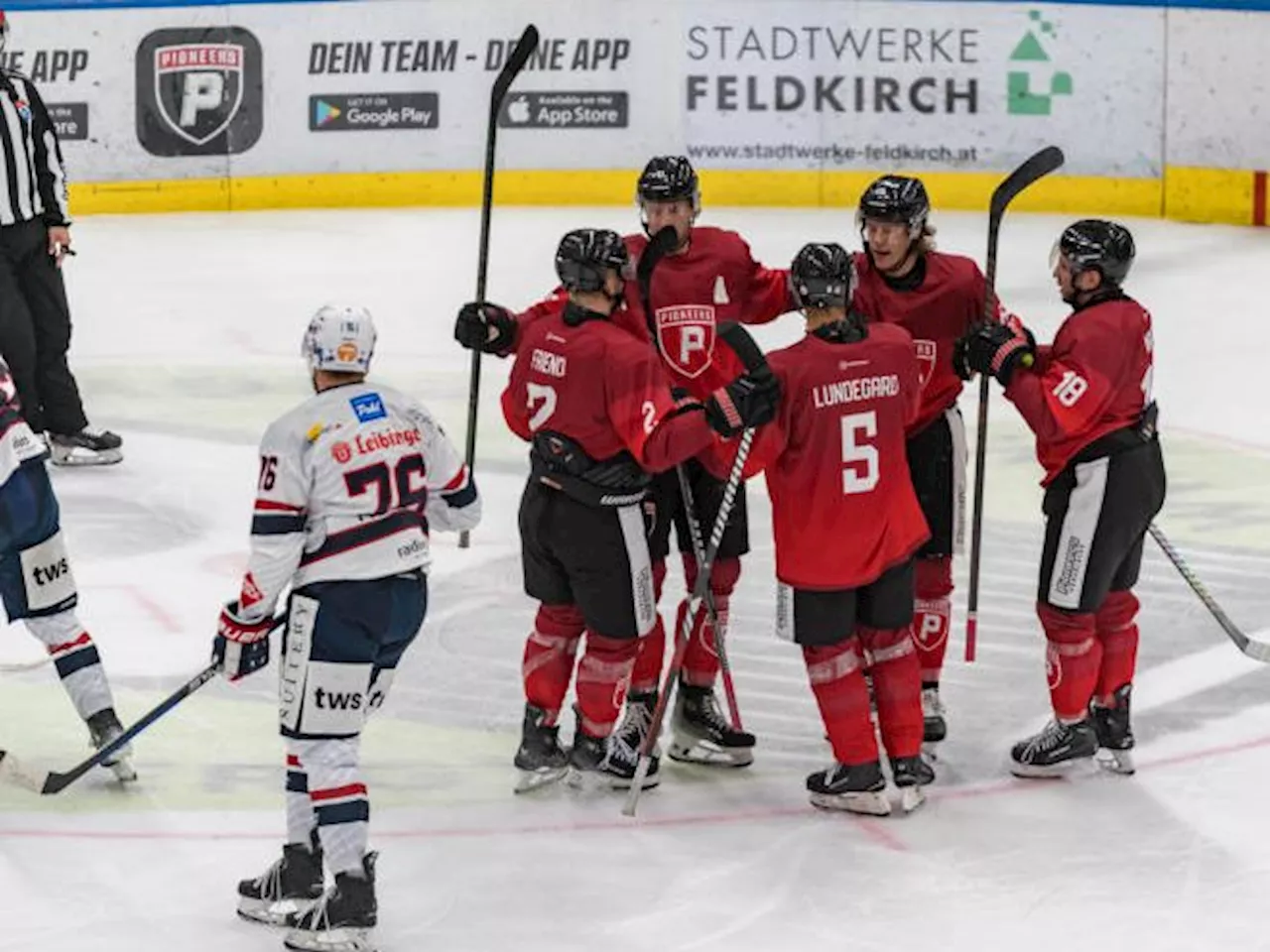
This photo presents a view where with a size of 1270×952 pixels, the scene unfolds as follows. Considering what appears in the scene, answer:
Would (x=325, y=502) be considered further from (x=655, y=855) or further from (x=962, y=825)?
(x=962, y=825)

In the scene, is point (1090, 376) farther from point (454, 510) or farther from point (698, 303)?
point (454, 510)

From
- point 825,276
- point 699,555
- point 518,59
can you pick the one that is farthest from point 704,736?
point 518,59

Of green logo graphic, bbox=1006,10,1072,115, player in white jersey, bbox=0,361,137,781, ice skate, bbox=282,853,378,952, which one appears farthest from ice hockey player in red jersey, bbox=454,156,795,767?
green logo graphic, bbox=1006,10,1072,115

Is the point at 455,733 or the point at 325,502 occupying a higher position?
the point at 325,502

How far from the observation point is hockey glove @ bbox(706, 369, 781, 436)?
5.49 metres

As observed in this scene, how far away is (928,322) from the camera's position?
6234mm

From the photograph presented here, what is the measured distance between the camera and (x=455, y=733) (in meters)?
6.55

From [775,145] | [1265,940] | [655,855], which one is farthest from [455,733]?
[775,145]

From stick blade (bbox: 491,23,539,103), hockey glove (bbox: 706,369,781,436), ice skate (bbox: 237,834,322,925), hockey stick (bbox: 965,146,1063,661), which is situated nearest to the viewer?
ice skate (bbox: 237,834,322,925)

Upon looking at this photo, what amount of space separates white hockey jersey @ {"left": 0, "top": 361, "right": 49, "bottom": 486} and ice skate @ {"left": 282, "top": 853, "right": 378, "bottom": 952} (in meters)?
1.34

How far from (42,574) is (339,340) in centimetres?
135

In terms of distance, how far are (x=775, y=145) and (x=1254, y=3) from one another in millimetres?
2697

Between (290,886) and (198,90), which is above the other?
(198,90)

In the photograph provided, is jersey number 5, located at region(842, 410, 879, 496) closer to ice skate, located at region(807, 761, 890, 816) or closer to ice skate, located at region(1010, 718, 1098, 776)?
ice skate, located at region(807, 761, 890, 816)
